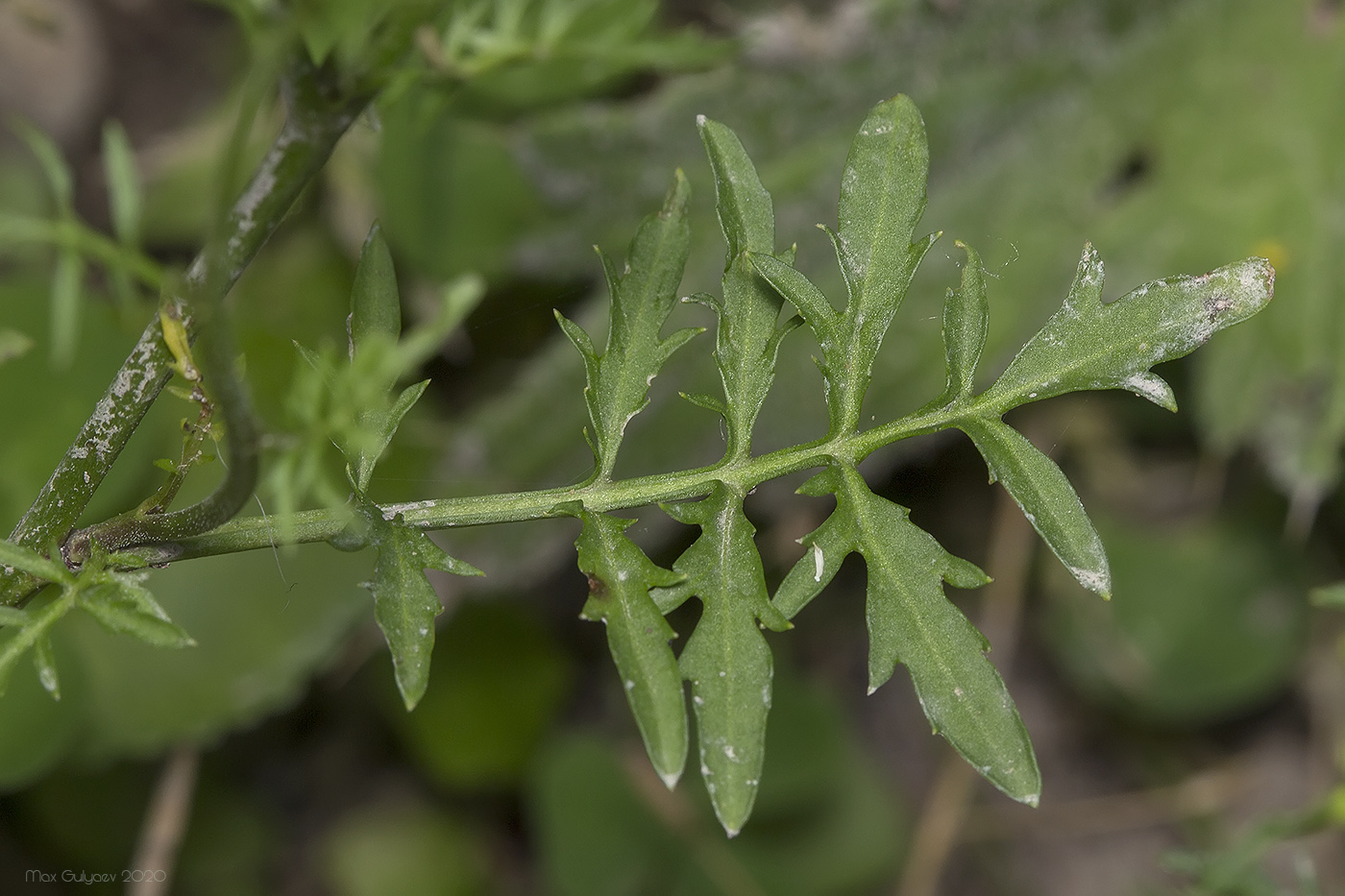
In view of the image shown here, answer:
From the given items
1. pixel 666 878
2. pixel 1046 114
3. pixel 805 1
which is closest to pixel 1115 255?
pixel 1046 114

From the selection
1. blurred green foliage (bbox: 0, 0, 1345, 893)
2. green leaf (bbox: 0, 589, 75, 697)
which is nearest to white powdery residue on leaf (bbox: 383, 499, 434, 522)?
green leaf (bbox: 0, 589, 75, 697)

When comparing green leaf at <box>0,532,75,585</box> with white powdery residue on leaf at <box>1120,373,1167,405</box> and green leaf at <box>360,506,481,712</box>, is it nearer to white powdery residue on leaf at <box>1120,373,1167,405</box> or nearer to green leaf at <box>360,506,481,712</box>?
green leaf at <box>360,506,481,712</box>

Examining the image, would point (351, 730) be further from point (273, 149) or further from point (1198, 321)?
point (1198, 321)

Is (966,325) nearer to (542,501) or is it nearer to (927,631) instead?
(927,631)

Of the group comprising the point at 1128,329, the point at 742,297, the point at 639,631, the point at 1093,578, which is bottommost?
the point at 1093,578

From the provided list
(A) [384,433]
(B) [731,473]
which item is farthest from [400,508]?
(B) [731,473]

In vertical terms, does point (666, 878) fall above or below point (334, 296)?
below
